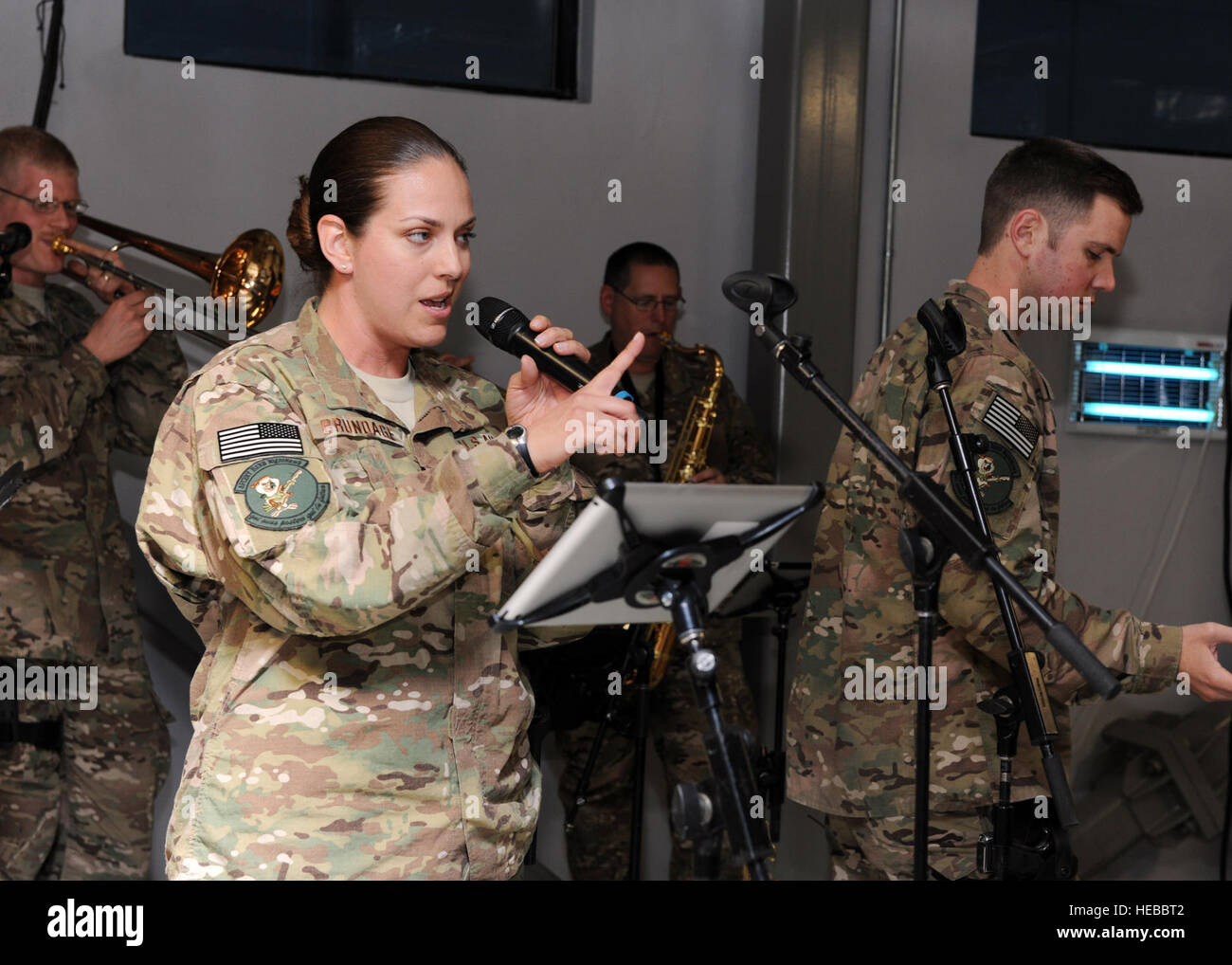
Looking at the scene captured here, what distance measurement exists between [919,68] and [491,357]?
1565 mm

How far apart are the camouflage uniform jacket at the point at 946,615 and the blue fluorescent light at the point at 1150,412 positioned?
1852 millimetres

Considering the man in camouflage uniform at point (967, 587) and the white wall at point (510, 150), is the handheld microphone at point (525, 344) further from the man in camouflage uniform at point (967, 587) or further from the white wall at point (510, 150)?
the white wall at point (510, 150)

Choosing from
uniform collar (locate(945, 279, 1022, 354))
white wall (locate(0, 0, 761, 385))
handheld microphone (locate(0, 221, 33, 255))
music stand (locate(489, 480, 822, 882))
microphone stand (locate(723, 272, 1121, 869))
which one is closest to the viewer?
music stand (locate(489, 480, 822, 882))

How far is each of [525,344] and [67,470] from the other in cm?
204

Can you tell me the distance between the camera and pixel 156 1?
12.3ft

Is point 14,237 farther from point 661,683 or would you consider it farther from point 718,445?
point 661,683

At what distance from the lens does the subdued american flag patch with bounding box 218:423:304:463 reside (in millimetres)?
1612

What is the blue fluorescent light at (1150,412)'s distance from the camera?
4168 mm

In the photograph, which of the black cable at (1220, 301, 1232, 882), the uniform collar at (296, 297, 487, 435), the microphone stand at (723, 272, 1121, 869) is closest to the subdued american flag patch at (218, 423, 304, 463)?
the uniform collar at (296, 297, 487, 435)

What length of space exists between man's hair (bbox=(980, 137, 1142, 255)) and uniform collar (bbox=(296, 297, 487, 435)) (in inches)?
49.3

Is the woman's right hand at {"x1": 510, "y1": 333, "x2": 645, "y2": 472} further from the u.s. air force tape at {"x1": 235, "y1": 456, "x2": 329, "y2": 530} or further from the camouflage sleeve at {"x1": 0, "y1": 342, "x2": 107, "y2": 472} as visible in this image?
the camouflage sleeve at {"x1": 0, "y1": 342, "x2": 107, "y2": 472}

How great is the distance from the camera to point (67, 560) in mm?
3393

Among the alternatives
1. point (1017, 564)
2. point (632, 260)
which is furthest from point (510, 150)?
point (1017, 564)
